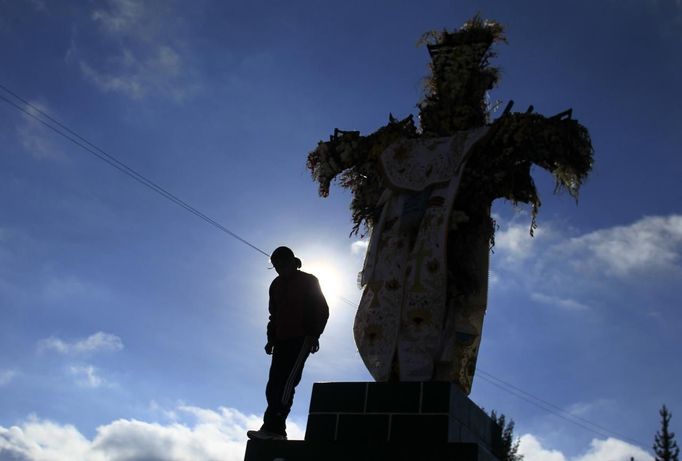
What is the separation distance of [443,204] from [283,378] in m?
2.08

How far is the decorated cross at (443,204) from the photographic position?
18.8 feet

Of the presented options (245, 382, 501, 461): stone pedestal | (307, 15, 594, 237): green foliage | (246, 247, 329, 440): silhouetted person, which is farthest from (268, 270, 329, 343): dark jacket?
(307, 15, 594, 237): green foliage

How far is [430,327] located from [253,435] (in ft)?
5.40

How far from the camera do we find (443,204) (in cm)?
612

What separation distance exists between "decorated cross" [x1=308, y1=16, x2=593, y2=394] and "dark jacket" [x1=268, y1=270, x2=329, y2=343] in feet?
2.53

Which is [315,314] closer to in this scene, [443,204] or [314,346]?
[314,346]

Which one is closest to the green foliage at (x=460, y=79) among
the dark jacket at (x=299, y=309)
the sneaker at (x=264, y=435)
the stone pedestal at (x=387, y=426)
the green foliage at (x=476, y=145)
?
the green foliage at (x=476, y=145)

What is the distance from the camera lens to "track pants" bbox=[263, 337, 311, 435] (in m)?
5.07

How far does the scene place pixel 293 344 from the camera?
205 inches

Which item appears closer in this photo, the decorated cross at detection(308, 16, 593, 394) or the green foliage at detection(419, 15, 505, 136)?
the decorated cross at detection(308, 16, 593, 394)

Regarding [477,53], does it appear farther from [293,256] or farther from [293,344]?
[293,344]

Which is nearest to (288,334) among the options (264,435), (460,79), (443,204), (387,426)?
(264,435)

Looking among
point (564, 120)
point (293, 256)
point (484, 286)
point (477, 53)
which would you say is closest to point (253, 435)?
point (293, 256)

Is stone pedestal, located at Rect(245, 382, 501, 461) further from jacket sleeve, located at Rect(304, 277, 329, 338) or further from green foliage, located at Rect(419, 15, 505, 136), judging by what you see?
green foliage, located at Rect(419, 15, 505, 136)
